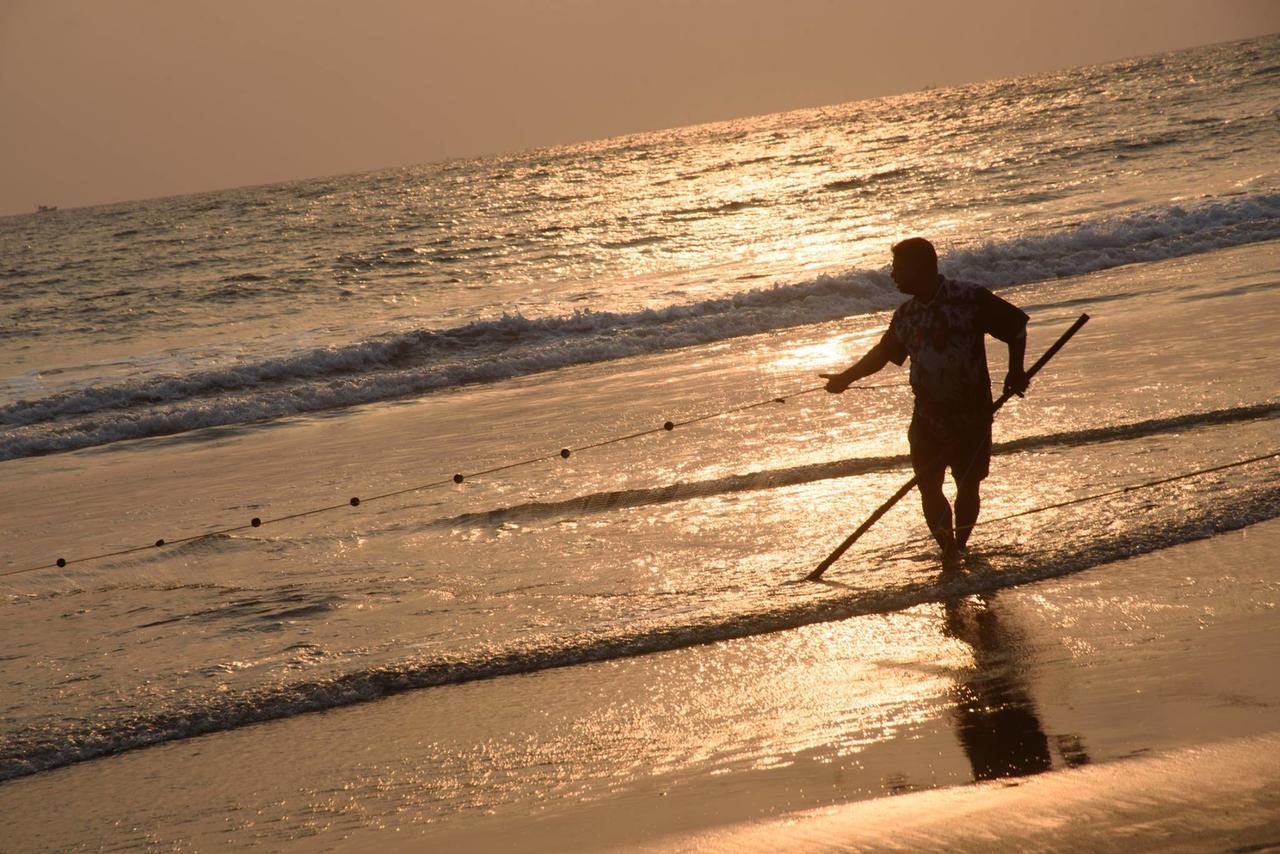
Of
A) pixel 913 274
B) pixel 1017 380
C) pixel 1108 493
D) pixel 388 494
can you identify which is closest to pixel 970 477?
pixel 1017 380

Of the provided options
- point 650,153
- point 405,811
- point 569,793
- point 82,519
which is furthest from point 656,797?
point 650,153

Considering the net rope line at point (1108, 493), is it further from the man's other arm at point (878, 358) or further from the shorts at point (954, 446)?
the man's other arm at point (878, 358)

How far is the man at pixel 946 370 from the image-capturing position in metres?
5.51

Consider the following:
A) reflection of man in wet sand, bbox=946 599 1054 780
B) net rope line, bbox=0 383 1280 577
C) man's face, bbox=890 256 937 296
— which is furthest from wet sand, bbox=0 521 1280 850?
man's face, bbox=890 256 937 296

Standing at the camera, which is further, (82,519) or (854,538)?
(82,519)

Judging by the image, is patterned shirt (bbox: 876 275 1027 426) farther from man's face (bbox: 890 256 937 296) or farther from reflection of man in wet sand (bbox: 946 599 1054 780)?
reflection of man in wet sand (bbox: 946 599 1054 780)

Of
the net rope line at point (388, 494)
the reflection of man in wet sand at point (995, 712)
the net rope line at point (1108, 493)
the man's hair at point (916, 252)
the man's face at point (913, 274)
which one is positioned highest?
the man's hair at point (916, 252)

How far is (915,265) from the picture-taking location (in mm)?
5434

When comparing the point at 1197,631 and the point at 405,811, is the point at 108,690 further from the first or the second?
the point at 1197,631

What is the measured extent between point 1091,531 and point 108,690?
4.29 m

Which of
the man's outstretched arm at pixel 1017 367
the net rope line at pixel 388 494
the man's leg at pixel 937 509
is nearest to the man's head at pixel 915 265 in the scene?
the man's outstretched arm at pixel 1017 367

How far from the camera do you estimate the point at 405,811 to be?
4023 millimetres

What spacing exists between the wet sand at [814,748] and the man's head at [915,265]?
1315mm

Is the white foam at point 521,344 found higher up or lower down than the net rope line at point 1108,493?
higher up
